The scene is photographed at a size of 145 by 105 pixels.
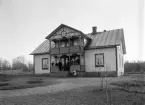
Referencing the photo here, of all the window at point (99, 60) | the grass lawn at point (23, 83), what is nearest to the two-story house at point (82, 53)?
the window at point (99, 60)

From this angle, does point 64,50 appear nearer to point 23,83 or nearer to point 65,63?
point 65,63

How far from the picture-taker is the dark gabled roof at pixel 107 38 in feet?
67.7

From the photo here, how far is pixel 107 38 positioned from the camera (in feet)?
72.1

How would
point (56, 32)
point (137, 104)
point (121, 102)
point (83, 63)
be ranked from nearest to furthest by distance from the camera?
point (137, 104) < point (121, 102) < point (83, 63) < point (56, 32)

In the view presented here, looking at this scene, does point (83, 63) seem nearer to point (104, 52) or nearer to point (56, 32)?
point (104, 52)

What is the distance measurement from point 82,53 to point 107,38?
165 inches

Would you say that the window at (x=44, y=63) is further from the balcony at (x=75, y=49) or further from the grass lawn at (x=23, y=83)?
the grass lawn at (x=23, y=83)

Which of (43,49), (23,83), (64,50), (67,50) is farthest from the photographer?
(43,49)

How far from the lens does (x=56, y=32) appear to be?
23.4 metres

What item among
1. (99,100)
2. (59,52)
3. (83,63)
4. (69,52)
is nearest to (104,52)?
(83,63)

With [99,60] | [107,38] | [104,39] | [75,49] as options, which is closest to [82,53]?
[75,49]

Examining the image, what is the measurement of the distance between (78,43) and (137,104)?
17.5 meters

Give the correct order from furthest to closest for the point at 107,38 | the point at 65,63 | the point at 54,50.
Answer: the point at 65,63
the point at 54,50
the point at 107,38

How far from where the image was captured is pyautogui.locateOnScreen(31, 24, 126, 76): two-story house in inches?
798
